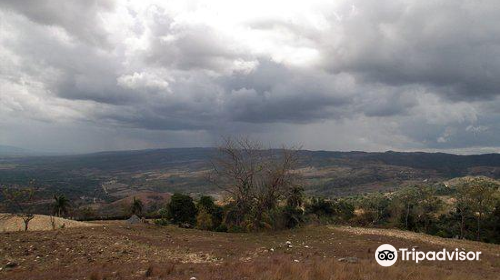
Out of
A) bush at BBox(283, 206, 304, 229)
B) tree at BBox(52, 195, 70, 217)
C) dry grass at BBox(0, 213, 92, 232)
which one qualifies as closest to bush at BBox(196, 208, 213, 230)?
bush at BBox(283, 206, 304, 229)

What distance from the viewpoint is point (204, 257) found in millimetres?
17625

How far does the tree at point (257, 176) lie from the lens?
33.1 meters

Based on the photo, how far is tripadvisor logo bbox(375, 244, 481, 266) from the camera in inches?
600

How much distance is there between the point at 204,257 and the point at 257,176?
54.6ft

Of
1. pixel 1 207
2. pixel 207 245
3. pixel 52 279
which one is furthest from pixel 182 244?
pixel 1 207

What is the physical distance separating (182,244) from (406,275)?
13.8 m

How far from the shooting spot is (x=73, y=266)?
14.6m

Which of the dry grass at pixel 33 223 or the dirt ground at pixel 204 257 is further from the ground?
the dirt ground at pixel 204 257

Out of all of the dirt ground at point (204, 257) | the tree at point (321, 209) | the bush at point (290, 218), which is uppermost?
the dirt ground at point (204, 257)

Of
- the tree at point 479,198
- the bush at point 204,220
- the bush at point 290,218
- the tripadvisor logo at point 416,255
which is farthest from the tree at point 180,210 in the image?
the tripadvisor logo at point 416,255

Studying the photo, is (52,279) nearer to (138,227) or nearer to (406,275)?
(406,275)

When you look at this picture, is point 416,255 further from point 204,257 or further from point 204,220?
point 204,220

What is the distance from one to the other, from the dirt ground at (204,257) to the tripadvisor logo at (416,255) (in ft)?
1.54

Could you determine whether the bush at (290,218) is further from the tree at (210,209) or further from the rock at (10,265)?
the rock at (10,265)
